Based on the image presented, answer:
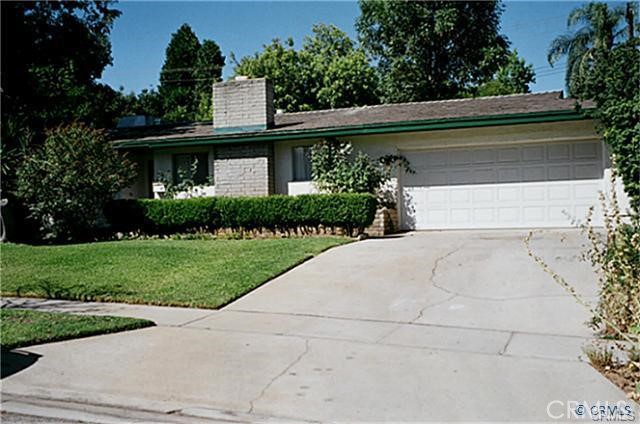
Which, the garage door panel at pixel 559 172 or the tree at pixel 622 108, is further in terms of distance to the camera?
the garage door panel at pixel 559 172

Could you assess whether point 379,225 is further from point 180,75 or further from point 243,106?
point 180,75

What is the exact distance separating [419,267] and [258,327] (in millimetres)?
4079

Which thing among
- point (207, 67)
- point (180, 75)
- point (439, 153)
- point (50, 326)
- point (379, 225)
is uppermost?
point (207, 67)

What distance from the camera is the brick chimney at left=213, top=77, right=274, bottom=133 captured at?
18328 millimetres

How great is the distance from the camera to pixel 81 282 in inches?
428

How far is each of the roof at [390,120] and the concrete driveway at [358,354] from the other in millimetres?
5818

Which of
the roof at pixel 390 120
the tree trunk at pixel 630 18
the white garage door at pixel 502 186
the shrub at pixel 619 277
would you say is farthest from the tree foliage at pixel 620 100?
the tree trunk at pixel 630 18

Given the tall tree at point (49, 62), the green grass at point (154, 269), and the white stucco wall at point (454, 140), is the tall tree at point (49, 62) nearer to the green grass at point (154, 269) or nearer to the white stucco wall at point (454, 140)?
the green grass at point (154, 269)

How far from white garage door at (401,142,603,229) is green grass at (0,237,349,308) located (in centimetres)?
353

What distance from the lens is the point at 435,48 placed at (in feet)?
121

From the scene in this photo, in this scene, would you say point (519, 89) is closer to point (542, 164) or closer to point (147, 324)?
point (542, 164)

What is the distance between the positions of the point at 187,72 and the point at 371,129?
111ft

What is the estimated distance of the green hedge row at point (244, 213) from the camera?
1532 cm

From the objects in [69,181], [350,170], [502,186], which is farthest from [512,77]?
[69,181]
